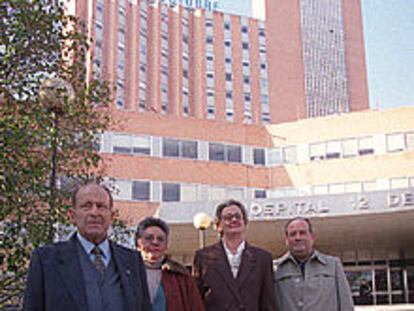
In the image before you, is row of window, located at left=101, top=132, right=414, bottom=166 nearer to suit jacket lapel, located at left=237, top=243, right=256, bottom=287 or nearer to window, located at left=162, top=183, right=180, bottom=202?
window, located at left=162, top=183, right=180, bottom=202

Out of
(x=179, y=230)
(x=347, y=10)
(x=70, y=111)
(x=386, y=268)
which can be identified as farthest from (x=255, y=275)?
(x=347, y=10)

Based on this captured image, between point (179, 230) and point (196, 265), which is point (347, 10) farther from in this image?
point (196, 265)

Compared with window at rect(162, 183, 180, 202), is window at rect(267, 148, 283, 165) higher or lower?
higher

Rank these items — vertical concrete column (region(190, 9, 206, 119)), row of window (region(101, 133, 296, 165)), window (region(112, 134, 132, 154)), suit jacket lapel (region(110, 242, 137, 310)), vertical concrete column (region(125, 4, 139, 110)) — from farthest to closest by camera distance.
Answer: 1. vertical concrete column (region(190, 9, 206, 119))
2. vertical concrete column (region(125, 4, 139, 110))
3. row of window (region(101, 133, 296, 165))
4. window (region(112, 134, 132, 154))
5. suit jacket lapel (region(110, 242, 137, 310))

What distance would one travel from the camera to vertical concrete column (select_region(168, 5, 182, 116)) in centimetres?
7400

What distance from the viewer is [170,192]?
108 ft

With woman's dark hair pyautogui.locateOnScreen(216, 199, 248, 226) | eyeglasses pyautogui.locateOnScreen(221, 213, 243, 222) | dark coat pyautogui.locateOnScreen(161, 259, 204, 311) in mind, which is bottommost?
dark coat pyautogui.locateOnScreen(161, 259, 204, 311)

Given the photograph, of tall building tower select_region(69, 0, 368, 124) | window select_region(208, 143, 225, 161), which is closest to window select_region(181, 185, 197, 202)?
window select_region(208, 143, 225, 161)

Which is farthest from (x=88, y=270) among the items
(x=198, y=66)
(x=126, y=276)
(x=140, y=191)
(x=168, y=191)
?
(x=198, y=66)

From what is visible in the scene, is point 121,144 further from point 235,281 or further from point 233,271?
point 235,281

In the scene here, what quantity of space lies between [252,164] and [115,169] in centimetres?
787

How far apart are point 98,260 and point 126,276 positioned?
20cm

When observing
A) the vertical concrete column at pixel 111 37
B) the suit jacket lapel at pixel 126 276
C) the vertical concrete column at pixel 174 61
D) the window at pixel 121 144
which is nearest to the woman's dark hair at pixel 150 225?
the suit jacket lapel at pixel 126 276

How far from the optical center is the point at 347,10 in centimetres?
8994
